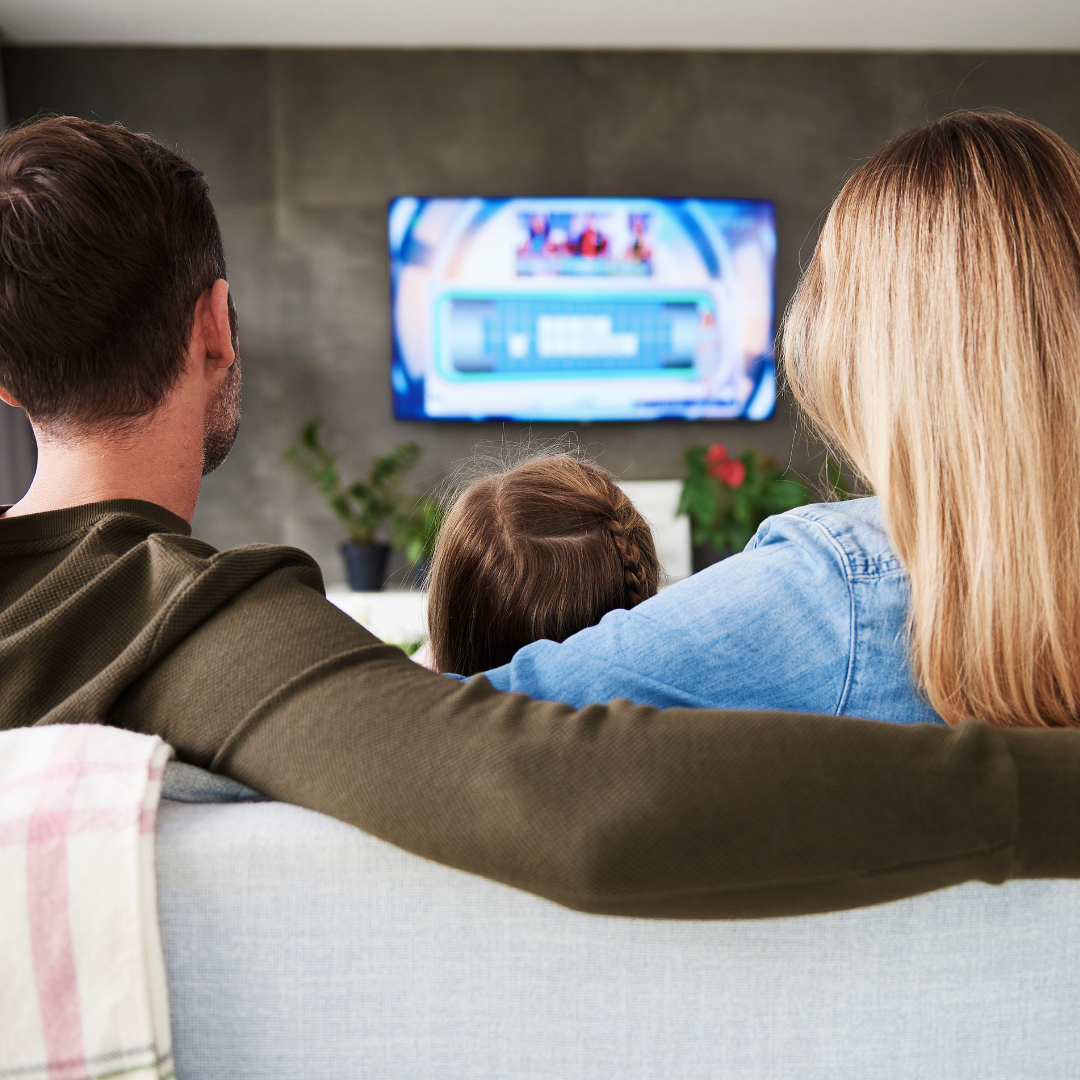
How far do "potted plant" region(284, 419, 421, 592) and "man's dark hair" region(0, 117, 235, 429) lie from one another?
2658mm

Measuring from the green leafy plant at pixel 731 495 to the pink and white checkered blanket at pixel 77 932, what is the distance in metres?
3.11

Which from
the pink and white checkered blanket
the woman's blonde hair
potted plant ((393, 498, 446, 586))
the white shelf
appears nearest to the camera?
the pink and white checkered blanket

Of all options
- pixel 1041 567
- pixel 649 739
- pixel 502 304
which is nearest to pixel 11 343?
pixel 649 739

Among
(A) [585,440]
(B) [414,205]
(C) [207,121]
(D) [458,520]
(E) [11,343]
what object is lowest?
(A) [585,440]

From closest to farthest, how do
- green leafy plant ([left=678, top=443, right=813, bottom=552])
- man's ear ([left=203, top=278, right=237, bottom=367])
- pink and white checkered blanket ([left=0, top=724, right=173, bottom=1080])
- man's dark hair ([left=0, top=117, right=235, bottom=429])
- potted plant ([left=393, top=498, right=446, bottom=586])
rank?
1. pink and white checkered blanket ([left=0, top=724, right=173, bottom=1080])
2. man's dark hair ([left=0, top=117, right=235, bottom=429])
3. man's ear ([left=203, top=278, right=237, bottom=367])
4. potted plant ([left=393, top=498, right=446, bottom=586])
5. green leafy plant ([left=678, top=443, right=813, bottom=552])

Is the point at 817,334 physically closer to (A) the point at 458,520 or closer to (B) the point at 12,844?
(A) the point at 458,520

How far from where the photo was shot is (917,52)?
12.3ft

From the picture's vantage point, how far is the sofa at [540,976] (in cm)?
53

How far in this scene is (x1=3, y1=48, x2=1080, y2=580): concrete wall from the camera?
139 inches

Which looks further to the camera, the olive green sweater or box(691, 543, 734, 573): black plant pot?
box(691, 543, 734, 573): black plant pot

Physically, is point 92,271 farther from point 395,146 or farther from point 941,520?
point 395,146

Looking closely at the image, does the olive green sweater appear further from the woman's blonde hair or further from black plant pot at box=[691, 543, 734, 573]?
black plant pot at box=[691, 543, 734, 573]

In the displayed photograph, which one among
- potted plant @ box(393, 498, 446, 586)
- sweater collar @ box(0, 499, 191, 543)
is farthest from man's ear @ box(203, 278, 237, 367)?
potted plant @ box(393, 498, 446, 586)

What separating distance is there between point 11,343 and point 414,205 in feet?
9.72
